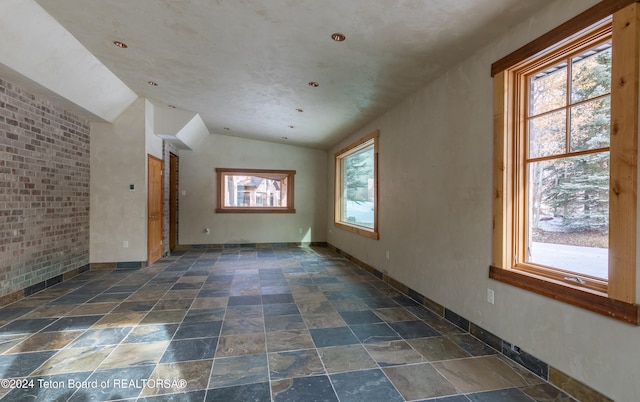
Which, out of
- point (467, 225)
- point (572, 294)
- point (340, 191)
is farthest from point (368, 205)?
point (572, 294)

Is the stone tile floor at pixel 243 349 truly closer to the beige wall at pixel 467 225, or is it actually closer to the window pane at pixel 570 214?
the beige wall at pixel 467 225

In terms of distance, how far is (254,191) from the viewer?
7.70 m

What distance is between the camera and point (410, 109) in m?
3.73

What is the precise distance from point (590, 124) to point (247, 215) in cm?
673

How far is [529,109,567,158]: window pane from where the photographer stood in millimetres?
2018

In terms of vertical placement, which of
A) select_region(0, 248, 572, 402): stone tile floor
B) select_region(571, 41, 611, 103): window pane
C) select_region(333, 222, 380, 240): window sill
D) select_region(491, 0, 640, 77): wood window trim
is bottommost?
select_region(0, 248, 572, 402): stone tile floor

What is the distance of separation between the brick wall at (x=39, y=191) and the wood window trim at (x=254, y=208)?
2811 millimetres

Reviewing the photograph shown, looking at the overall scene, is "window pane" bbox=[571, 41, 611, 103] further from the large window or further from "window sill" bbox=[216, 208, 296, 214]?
"window sill" bbox=[216, 208, 296, 214]

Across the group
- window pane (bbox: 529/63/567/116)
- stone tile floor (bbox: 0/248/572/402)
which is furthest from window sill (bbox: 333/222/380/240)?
window pane (bbox: 529/63/567/116)

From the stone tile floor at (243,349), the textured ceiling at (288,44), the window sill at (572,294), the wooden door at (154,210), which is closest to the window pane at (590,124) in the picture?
the textured ceiling at (288,44)

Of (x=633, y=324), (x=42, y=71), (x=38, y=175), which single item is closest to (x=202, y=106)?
(x=42, y=71)

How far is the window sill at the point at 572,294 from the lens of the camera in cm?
156

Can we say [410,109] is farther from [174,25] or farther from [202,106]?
[202,106]

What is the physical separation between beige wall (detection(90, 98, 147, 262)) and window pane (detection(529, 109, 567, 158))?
548 cm
